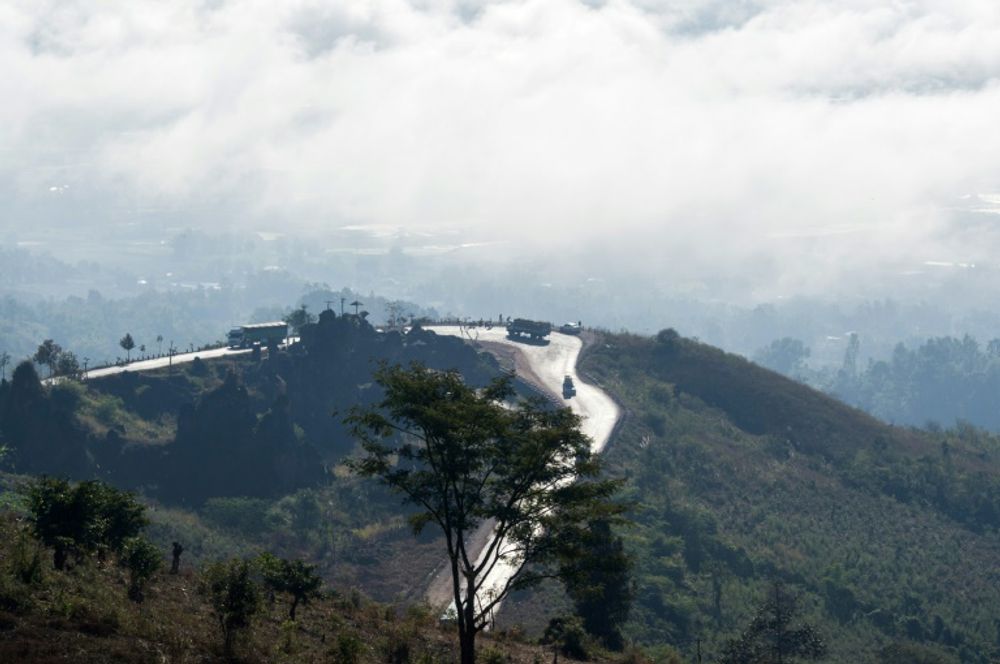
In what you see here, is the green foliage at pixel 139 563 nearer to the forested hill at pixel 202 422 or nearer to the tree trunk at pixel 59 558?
the tree trunk at pixel 59 558

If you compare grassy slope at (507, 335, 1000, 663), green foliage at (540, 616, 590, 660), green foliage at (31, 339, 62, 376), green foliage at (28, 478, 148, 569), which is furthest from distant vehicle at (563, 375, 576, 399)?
green foliage at (28, 478, 148, 569)

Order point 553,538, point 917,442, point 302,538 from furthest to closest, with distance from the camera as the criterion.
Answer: point 917,442, point 302,538, point 553,538

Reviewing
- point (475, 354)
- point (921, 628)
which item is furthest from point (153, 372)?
point (921, 628)

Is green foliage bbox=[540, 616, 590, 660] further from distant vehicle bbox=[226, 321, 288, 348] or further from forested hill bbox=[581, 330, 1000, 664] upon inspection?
distant vehicle bbox=[226, 321, 288, 348]

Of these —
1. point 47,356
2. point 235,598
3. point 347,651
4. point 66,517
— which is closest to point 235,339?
point 47,356

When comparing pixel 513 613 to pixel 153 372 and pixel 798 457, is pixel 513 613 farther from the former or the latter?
pixel 153 372

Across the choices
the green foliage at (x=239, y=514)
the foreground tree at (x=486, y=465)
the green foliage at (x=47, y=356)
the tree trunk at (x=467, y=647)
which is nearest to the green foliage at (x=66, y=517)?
the foreground tree at (x=486, y=465)
